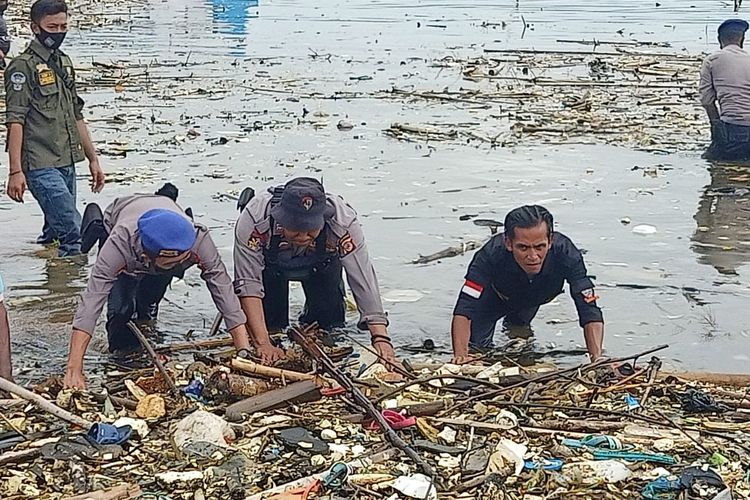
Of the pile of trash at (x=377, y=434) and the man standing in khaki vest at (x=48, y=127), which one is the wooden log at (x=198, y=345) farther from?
the man standing in khaki vest at (x=48, y=127)

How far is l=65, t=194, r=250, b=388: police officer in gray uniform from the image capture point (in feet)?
18.1

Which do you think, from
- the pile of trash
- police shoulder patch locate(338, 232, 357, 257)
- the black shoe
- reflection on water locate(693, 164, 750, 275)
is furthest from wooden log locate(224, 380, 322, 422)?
reflection on water locate(693, 164, 750, 275)

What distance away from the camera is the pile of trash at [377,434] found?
14.2 feet

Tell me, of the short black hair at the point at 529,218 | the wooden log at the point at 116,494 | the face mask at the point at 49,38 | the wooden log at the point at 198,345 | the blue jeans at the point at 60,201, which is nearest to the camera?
the wooden log at the point at 116,494

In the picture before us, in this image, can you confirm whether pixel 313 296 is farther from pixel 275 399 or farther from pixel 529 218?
pixel 275 399

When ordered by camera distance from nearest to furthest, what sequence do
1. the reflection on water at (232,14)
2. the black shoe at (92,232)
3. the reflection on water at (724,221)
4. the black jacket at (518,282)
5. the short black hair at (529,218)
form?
the short black hair at (529,218) → the black jacket at (518,282) → the black shoe at (92,232) → the reflection on water at (724,221) → the reflection on water at (232,14)

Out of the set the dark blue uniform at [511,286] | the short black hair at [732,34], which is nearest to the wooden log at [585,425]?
the dark blue uniform at [511,286]

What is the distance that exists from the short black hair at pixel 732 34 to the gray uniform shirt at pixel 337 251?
7.18 meters

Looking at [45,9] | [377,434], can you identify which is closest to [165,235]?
[377,434]

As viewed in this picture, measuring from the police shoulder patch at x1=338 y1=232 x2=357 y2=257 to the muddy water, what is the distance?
1.12 m

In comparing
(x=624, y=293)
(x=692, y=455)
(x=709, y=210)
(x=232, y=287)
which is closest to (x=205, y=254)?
(x=232, y=287)

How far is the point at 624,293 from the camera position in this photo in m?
7.87

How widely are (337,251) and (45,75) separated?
2.89 meters

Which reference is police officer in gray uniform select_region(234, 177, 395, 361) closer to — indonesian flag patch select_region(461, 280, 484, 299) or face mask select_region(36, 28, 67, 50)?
indonesian flag patch select_region(461, 280, 484, 299)
